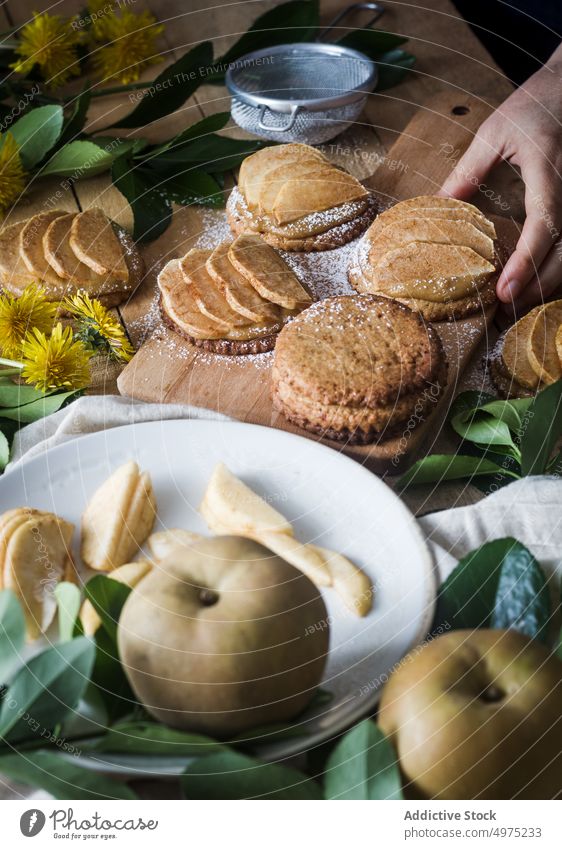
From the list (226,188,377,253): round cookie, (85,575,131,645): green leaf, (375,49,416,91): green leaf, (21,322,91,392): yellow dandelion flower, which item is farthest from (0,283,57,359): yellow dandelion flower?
(375,49,416,91): green leaf

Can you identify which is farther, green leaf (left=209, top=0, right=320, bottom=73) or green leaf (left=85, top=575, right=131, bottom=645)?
green leaf (left=209, top=0, right=320, bottom=73)

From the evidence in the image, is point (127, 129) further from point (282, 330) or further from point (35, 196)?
point (282, 330)

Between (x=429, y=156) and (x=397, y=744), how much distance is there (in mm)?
725

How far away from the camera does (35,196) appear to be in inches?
A: 36.2

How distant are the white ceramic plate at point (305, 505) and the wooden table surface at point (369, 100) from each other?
235mm

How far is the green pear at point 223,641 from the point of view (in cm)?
37

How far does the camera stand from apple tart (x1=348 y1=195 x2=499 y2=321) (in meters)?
0.76

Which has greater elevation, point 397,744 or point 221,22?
point 221,22

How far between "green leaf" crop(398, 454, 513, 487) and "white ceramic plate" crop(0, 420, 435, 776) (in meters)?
0.04

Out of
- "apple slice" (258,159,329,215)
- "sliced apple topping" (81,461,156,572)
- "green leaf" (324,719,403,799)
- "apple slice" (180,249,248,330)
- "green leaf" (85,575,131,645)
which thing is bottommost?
"green leaf" (324,719,403,799)

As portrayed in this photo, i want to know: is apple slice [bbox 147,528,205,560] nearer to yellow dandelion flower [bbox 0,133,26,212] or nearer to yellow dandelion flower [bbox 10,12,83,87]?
yellow dandelion flower [bbox 0,133,26,212]

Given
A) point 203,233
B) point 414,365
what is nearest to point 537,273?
point 414,365

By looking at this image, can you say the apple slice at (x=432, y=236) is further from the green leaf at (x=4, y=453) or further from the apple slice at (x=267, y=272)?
the green leaf at (x=4, y=453)
